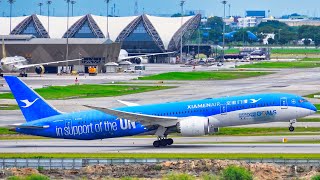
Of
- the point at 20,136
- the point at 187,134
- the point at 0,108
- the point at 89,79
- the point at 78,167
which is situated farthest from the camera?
the point at 89,79

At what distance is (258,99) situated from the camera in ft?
250

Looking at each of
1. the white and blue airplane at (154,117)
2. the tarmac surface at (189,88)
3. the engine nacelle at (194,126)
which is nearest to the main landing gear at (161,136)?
the white and blue airplane at (154,117)

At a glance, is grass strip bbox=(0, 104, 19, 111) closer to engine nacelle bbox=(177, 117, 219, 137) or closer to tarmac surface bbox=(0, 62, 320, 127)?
tarmac surface bbox=(0, 62, 320, 127)

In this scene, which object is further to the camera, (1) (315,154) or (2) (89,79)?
(2) (89,79)

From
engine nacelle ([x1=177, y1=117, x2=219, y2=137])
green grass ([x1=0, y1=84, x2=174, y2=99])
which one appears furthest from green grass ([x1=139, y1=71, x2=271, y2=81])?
engine nacelle ([x1=177, y1=117, x2=219, y2=137])

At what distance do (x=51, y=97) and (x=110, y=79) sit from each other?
48.3 meters

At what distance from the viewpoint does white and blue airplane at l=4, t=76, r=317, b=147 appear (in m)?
75.2

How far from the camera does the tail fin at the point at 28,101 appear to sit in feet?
246

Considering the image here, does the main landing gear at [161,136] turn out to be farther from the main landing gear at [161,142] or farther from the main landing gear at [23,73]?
the main landing gear at [23,73]

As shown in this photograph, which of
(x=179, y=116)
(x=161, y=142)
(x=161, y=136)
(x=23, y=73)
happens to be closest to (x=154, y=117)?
(x=161, y=136)

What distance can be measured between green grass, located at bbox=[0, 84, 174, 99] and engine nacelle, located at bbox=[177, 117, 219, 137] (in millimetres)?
57129

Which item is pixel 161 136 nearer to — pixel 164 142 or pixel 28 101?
pixel 164 142

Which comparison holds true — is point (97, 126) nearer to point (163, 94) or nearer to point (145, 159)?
point (145, 159)

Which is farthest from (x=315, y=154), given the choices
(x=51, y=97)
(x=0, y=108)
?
(x=51, y=97)
